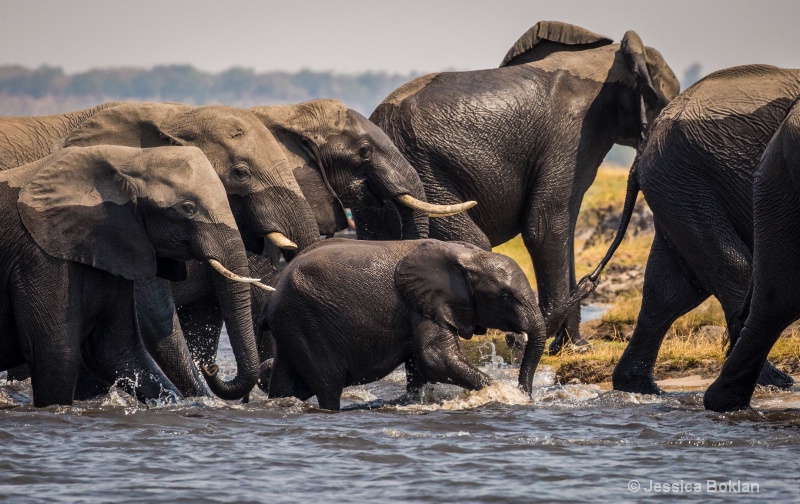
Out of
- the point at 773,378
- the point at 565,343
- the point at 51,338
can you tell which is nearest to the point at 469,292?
the point at 773,378

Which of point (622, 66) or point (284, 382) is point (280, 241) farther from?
point (622, 66)

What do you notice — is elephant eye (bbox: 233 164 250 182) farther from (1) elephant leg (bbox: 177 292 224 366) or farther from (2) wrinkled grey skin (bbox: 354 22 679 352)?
(2) wrinkled grey skin (bbox: 354 22 679 352)

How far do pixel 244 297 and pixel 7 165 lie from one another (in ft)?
7.80

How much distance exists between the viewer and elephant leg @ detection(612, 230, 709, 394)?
10297mm

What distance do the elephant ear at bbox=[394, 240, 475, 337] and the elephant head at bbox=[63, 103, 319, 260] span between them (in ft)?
3.47

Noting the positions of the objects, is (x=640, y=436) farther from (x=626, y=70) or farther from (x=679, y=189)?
(x=626, y=70)

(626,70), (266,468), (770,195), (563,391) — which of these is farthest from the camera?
(626,70)

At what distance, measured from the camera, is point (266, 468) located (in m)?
7.80

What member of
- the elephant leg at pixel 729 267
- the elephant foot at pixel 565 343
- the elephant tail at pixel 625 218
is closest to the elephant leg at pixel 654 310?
the elephant tail at pixel 625 218

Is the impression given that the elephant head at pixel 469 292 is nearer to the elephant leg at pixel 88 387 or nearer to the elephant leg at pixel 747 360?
the elephant leg at pixel 747 360

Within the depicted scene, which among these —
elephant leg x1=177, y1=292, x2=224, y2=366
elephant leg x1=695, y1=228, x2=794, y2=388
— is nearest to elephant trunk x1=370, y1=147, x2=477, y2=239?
elephant leg x1=177, y1=292, x2=224, y2=366

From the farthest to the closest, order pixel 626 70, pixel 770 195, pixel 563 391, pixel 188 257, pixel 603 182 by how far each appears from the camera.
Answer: pixel 603 182 < pixel 626 70 < pixel 563 391 < pixel 188 257 < pixel 770 195

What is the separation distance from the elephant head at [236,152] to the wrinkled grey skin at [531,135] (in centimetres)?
144

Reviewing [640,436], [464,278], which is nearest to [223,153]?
[464,278]
